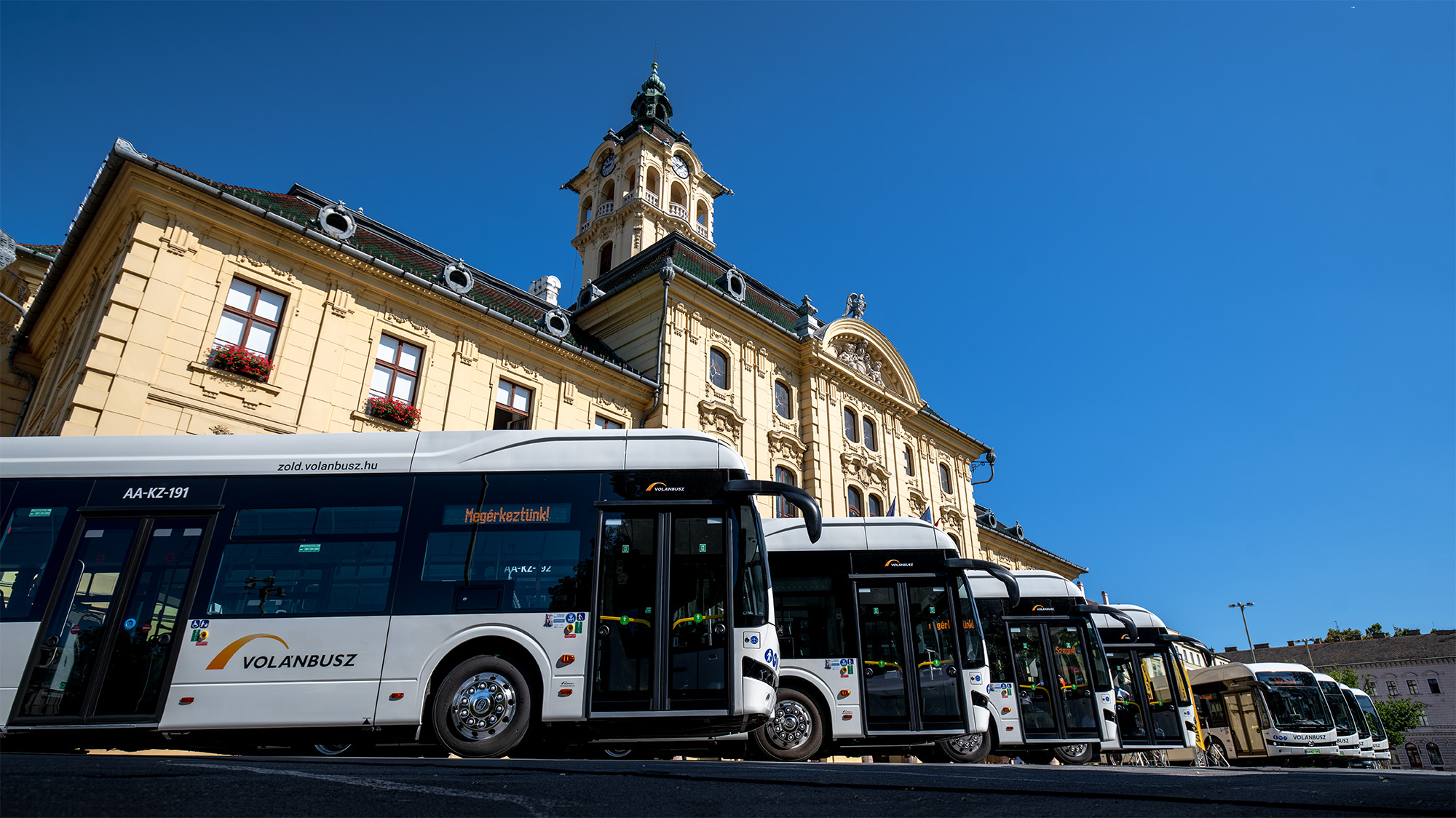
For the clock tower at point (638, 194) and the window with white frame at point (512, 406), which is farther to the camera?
the clock tower at point (638, 194)

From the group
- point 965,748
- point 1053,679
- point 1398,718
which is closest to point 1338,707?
point 1053,679

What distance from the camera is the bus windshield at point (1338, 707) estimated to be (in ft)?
80.6

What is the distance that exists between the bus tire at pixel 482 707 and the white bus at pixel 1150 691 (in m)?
13.5

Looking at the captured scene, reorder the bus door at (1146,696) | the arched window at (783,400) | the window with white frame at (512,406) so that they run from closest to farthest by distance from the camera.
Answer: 1. the bus door at (1146,696)
2. the window with white frame at (512,406)
3. the arched window at (783,400)

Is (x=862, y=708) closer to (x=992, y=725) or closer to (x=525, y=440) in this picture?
(x=992, y=725)

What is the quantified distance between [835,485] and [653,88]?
1209 inches

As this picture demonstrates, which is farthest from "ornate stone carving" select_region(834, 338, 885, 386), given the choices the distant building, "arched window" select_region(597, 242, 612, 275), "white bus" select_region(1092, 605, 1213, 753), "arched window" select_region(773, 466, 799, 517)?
the distant building

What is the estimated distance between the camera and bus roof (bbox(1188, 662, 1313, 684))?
2422 cm

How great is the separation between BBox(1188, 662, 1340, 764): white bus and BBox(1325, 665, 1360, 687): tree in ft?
134

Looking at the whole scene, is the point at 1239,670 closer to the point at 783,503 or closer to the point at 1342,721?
the point at 1342,721

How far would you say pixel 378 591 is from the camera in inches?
339

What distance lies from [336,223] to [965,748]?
1800 centimetres

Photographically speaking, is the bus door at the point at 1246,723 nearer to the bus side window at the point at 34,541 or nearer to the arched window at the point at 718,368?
Result: the arched window at the point at 718,368

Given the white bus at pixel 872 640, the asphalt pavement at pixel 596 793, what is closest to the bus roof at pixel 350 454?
the asphalt pavement at pixel 596 793
